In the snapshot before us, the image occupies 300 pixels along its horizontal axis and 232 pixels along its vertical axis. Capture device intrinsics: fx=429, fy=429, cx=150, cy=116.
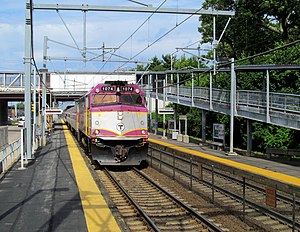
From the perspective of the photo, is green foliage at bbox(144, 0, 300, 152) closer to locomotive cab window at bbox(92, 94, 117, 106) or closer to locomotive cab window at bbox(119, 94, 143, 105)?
locomotive cab window at bbox(119, 94, 143, 105)

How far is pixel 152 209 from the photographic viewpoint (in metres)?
10.3

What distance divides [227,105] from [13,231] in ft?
60.1

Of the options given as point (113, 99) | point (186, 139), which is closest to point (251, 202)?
point (113, 99)

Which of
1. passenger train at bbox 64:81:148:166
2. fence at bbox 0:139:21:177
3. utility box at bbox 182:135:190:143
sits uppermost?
passenger train at bbox 64:81:148:166

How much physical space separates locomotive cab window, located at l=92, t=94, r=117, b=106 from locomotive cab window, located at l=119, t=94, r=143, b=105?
0.31 m

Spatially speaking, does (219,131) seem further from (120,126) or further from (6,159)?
(6,159)

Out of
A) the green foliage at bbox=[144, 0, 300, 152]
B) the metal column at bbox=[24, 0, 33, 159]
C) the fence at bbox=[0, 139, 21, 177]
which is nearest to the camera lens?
the fence at bbox=[0, 139, 21, 177]

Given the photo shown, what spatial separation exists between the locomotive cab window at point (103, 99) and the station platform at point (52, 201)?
104 inches

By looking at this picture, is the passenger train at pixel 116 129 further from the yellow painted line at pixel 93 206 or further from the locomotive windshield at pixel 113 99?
the yellow painted line at pixel 93 206

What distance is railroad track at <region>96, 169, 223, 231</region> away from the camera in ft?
28.3

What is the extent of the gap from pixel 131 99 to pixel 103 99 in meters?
1.09

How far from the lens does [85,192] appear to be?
11820 millimetres

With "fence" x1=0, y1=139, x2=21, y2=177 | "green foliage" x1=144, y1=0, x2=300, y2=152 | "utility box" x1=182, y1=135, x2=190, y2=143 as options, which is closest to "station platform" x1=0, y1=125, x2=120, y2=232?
"fence" x1=0, y1=139, x2=21, y2=177

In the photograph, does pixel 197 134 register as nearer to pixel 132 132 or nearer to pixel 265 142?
pixel 265 142
